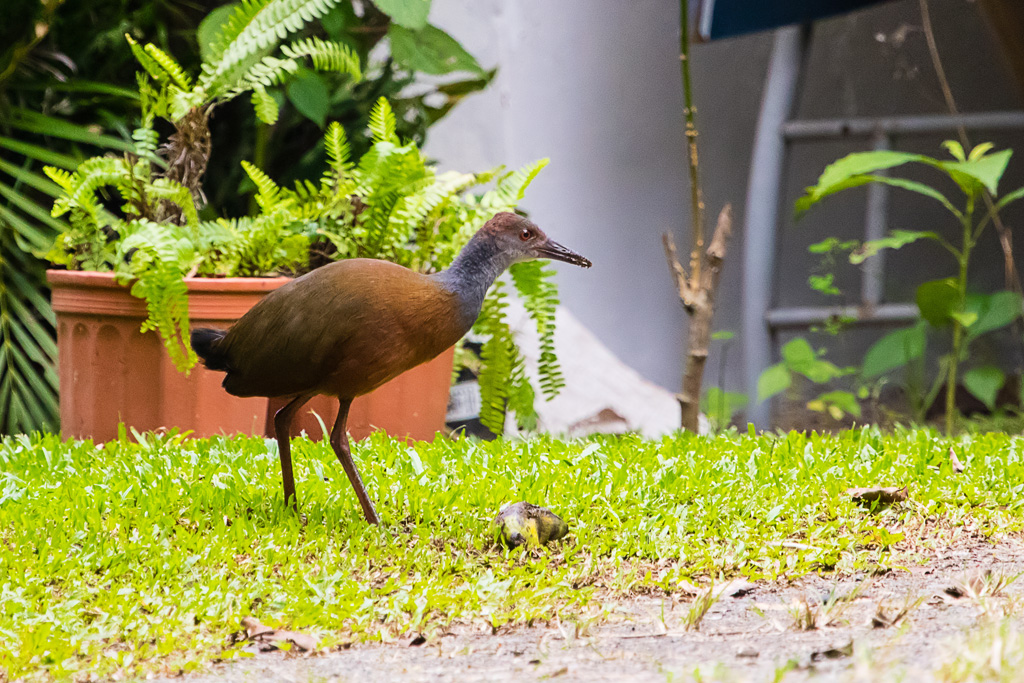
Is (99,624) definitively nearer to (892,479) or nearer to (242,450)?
(242,450)

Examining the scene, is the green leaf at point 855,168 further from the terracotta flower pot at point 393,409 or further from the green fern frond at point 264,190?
the green fern frond at point 264,190

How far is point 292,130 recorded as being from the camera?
5668mm

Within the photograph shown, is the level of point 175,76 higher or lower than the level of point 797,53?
lower

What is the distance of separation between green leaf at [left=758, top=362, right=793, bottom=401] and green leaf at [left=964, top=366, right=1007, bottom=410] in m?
1.04

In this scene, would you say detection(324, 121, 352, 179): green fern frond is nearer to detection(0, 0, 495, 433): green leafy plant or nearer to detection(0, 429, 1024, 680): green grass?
detection(0, 0, 495, 433): green leafy plant

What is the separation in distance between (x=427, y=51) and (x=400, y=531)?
282cm

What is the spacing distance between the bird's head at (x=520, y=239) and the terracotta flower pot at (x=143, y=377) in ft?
4.47

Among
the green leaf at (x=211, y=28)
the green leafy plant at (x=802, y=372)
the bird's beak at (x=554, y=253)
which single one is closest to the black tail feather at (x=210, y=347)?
the bird's beak at (x=554, y=253)

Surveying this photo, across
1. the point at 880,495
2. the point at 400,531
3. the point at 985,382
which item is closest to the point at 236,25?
the point at 400,531

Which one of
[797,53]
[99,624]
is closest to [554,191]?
[797,53]

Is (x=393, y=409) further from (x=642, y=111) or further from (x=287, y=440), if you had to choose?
(x=642, y=111)

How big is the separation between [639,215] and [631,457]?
3294 millimetres

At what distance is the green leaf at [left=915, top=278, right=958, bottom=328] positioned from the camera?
541 cm

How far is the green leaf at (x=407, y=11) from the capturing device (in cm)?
440
